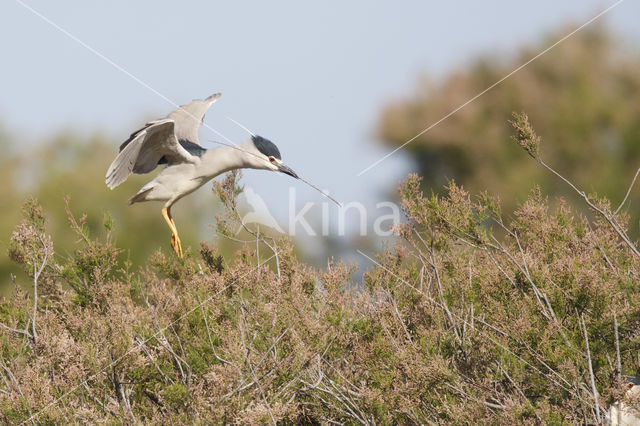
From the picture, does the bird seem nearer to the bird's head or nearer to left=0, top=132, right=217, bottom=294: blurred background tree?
the bird's head

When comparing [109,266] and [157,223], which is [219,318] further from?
[157,223]

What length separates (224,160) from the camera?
601 centimetres

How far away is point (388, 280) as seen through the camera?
4566 mm

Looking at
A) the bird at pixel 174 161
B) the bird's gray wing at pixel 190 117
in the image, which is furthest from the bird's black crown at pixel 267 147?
the bird's gray wing at pixel 190 117

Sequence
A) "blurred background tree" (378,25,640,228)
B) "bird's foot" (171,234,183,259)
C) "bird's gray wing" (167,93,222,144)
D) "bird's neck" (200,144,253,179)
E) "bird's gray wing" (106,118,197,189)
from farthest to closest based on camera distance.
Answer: "blurred background tree" (378,25,640,228)
"bird's gray wing" (167,93,222,144)
"bird's neck" (200,144,253,179)
"bird's gray wing" (106,118,197,189)
"bird's foot" (171,234,183,259)

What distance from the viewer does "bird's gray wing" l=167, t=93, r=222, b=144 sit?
22.3 feet

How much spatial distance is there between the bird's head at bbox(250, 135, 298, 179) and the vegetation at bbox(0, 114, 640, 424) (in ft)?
3.67

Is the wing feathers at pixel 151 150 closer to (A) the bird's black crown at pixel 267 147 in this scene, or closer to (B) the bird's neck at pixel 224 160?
(B) the bird's neck at pixel 224 160

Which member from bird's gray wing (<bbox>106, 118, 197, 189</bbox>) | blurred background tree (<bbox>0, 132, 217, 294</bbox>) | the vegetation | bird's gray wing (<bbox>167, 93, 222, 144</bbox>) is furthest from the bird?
blurred background tree (<bbox>0, 132, 217, 294</bbox>)

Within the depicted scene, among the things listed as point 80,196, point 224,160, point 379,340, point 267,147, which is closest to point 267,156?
point 267,147

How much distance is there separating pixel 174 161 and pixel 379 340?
2579 mm

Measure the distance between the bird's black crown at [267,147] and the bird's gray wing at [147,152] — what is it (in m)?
0.49

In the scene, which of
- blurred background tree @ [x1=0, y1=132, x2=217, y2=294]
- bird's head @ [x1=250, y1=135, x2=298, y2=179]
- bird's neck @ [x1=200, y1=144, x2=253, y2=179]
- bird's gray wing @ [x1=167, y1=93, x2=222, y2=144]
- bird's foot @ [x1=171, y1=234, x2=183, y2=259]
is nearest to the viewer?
bird's foot @ [x1=171, y1=234, x2=183, y2=259]

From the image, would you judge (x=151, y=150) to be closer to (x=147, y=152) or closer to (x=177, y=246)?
(x=147, y=152)
